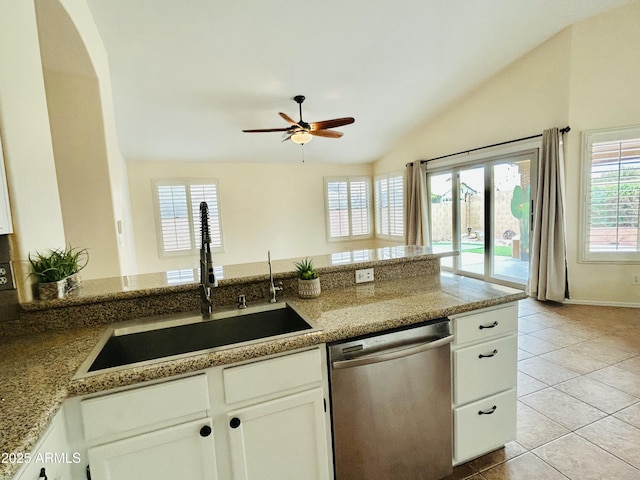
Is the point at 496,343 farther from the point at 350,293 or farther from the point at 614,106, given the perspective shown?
the point at 614,106

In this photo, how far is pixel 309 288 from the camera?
1698 mm

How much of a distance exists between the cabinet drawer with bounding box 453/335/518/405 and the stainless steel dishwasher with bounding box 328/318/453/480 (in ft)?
0.27

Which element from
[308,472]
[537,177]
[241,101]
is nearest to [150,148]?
[241,101]

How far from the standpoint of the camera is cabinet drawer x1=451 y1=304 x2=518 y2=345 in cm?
149

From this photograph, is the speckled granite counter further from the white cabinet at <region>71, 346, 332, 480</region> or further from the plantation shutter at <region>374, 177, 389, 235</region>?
the plantation shutter at <region>374, 177, 389, 235</region>

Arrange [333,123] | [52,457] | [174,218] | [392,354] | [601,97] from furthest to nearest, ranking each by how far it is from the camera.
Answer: [174,218]
[601,97]
[333,123]
[392,354]
[52,457]

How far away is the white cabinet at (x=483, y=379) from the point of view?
150cm

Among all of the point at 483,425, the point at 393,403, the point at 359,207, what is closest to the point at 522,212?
the point at 359,207

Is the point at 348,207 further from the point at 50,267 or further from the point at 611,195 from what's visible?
the point at 50,267

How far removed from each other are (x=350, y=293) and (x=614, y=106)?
4059 millimetres

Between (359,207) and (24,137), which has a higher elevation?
(24,137)

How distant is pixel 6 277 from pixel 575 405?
10.5 feet

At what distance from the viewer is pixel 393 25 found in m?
3.12

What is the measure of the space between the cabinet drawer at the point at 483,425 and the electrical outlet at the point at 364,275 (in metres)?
0.81
